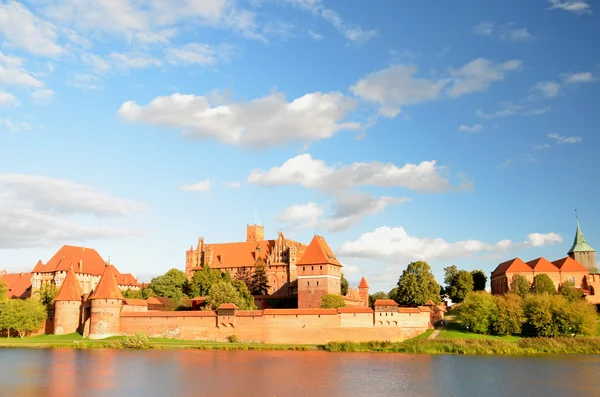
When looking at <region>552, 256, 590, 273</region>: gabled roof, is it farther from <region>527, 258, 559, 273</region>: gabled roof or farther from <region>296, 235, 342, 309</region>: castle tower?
<region>296, 235, 342, 309</region>: castle tower

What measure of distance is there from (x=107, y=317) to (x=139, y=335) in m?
6.64

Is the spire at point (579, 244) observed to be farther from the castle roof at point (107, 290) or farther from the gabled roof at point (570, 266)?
the castle roof at point (107, 290)

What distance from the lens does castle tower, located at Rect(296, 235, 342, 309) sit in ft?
162

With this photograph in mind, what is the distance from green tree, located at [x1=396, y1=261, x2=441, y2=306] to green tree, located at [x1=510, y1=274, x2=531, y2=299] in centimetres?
671

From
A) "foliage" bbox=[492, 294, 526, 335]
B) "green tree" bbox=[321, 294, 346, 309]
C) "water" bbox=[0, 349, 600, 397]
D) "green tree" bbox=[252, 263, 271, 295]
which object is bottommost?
"water" bbox=[0, 349, 600, 397]

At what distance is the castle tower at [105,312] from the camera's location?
144 ft

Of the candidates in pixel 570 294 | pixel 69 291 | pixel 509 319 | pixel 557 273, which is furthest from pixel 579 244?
pixel 69 291

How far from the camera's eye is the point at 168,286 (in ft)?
181

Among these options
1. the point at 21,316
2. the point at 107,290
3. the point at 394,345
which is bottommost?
the point at 394,345

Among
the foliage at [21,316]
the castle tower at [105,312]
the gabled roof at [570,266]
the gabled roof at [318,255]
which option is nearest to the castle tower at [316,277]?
the gabled roof at [318,255]

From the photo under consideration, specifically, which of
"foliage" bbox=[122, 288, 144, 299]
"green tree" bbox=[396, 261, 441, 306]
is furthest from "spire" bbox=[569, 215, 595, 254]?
"foliage" bbox=[122, 288, 144, 299]

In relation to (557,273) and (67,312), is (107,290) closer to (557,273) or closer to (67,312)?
(67,312)

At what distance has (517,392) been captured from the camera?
22125mm

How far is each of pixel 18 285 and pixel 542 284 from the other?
51185mm
